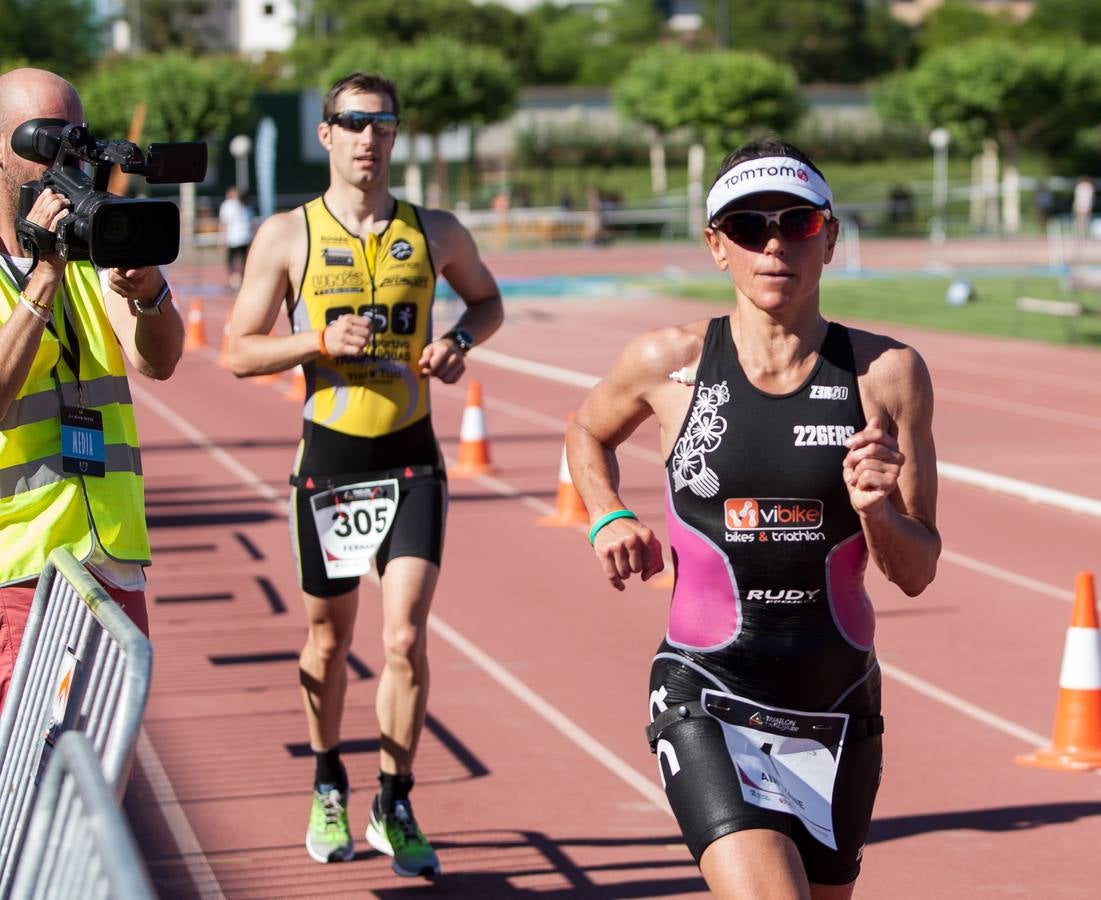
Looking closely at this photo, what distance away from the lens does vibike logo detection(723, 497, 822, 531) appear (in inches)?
153

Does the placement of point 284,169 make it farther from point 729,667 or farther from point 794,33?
point 729,667

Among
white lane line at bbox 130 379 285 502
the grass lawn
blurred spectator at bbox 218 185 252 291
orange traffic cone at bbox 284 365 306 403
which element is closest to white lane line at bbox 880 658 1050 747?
white lane line at bbox 130 379 285 502

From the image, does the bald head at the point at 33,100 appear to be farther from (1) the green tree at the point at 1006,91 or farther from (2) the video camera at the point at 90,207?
(1) the green tree at the point at 1006,91

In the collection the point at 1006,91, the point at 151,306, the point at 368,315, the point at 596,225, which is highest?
the point at 1006,91

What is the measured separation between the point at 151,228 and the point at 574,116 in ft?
244

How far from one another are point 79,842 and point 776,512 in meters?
1.83

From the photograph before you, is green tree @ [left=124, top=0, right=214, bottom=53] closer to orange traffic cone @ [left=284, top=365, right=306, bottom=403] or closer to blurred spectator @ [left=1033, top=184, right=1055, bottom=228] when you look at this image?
blurred spectator @ [left=1033, top=184, right=1055, bottom=228]

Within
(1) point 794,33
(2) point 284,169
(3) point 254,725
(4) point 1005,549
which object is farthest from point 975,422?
(1) point 794,33

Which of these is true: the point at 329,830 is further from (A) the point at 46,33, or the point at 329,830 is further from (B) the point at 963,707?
(A) the point at 46,33

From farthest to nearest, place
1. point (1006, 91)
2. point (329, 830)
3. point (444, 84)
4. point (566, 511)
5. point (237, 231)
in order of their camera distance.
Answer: point (1006, 91) < point (444, 84) < point (237, 231) < point (566, 511) < point (329, 830)

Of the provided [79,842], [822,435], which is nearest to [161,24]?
[822,435]

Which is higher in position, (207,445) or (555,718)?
(555,718)

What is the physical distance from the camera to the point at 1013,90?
6100 cm

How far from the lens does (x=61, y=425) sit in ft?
14.0
